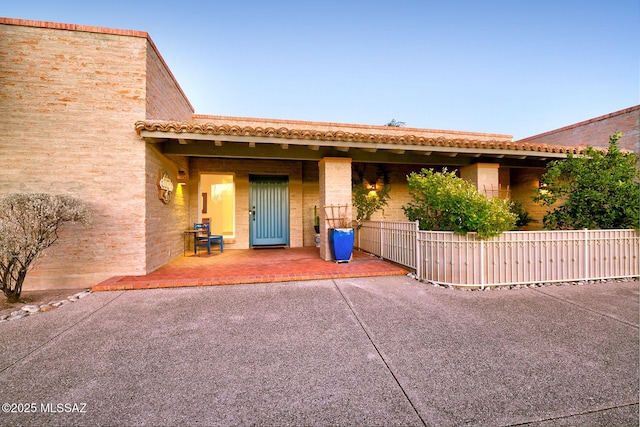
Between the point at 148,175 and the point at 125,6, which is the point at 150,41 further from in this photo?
the point at 125,6

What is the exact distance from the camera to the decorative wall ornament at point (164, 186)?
5.37 meters

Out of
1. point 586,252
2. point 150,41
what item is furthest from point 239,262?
point 586,252

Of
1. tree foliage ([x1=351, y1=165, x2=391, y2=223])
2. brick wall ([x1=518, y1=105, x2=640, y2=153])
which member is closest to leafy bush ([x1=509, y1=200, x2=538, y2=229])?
brick wall ([x1=518, y1=105, x2=640, y2=153])

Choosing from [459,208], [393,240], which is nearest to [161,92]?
[393,240]

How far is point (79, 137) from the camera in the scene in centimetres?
452

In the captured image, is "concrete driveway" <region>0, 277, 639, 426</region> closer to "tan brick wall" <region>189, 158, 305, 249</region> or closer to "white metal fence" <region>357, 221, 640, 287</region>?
"white metal fence" <region>357, 221, 640, 287</region>

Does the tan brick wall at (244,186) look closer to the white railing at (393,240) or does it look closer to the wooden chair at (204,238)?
the wooden chair at (204,238)

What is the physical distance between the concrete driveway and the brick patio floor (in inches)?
27.7

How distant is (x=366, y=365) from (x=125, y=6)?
36.9 feet

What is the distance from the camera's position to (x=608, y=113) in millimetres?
7699

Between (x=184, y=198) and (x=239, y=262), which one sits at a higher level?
(x=184, y=198)

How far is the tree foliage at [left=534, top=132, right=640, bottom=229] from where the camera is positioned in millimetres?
4750

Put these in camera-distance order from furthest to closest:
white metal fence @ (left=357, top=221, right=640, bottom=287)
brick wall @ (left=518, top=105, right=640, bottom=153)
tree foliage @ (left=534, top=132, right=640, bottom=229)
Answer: brick wall @ (left=518, top=105, right=640, bottom=153), tree foliage @ (left=534, top=132, right=640, bottom=229), white metal fence @ (left=357, top=221, right=640, bottom=287)

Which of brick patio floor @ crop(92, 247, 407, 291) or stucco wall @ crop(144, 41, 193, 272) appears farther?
stucco wall @ crop(144, 41, 193, 272)
